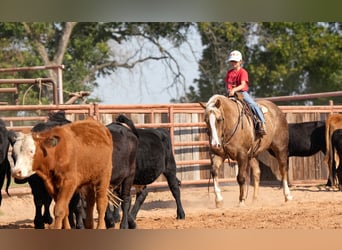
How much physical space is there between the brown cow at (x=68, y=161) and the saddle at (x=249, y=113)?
11.1ft

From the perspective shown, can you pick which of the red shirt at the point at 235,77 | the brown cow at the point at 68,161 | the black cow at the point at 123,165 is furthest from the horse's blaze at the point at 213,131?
the brown cow at the point at 68,161

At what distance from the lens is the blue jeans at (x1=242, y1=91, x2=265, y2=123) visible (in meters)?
10.9

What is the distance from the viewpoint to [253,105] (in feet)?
36.0

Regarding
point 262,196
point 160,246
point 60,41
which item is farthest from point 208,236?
point 60,41

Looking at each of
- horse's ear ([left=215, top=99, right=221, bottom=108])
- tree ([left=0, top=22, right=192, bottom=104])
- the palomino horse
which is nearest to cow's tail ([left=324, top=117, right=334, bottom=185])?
the palomino horse

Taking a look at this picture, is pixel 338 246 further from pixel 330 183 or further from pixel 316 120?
pixel 316 120

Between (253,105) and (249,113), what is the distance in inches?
5.3

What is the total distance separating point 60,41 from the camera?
81.8 feet

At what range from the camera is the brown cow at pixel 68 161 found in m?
6.98

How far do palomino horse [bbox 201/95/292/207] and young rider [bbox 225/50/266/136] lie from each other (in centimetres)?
14

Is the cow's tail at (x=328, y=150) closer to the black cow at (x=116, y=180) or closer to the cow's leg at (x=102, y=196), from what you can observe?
the black cow at (x=116, y=180)

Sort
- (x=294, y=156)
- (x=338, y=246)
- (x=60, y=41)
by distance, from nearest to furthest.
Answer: (x=338, y=246) → (x=294, y=156) → (x=60, y=41)

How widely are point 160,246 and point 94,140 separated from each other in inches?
56.4

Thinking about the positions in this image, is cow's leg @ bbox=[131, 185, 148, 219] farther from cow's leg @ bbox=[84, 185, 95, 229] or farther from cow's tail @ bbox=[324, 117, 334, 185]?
cow's tail @ bbox=[324, 117, 334, 185]
